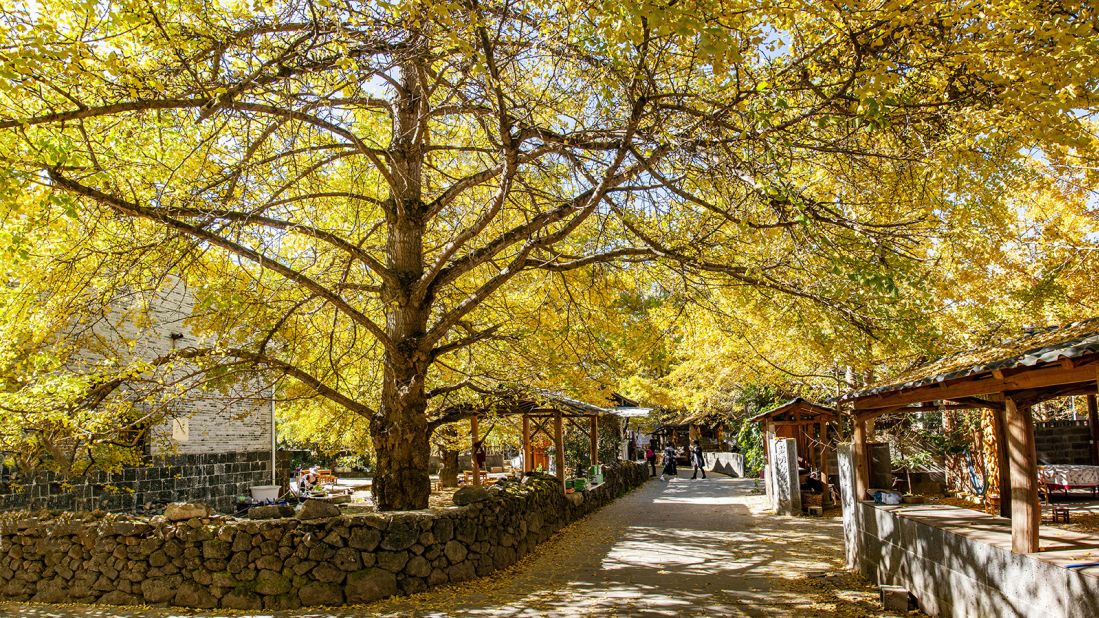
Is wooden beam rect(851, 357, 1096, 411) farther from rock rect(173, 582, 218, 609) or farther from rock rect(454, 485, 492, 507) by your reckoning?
rock rect(173, 582, 218, 609)

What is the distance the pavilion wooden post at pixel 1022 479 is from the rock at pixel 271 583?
299 inches

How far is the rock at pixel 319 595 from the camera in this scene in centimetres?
883

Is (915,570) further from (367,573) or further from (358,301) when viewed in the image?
(358,301)

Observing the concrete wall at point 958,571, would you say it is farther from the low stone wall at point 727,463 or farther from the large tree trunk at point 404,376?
the low stone wall at point 727,463

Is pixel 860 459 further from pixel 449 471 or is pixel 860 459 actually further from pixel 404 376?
pixel 449 471

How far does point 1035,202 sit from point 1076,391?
8779 mm

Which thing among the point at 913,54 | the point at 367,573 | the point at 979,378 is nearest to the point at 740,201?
the point at 913,54

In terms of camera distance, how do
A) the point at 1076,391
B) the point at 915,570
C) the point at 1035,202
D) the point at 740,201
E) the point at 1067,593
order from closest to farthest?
the point at 1067,593
the point at 740,201
the point at 1076,391
the point at 915,570
the point at 1035,202

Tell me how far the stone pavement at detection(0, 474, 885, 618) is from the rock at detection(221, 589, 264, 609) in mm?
462

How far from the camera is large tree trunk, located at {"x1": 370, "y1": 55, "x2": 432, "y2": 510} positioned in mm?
10477

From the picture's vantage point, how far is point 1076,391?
25.0 feet

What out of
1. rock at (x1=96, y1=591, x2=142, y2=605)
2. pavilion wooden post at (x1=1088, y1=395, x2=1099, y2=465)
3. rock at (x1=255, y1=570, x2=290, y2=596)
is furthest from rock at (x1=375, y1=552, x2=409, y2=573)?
pavilion wooden post at (x1=1088, y1=395, x2=1099, y2=465)

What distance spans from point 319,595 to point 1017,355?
7.76 meters

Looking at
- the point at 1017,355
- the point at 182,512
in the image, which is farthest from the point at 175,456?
the point at 1017,355
